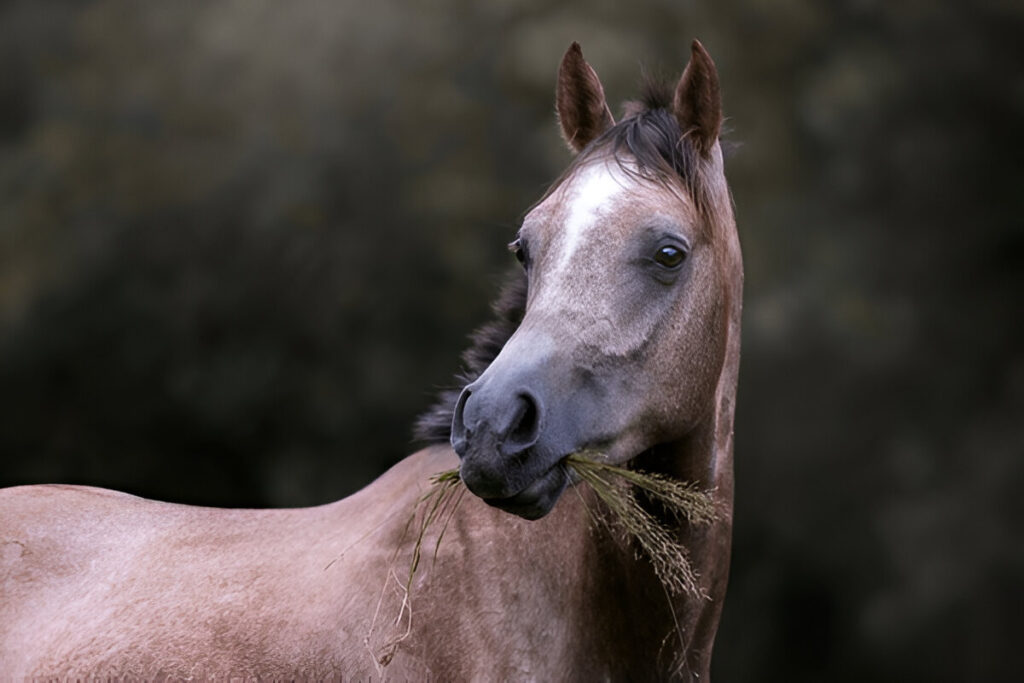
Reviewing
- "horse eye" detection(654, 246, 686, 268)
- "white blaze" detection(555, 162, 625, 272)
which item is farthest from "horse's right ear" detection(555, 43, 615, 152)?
"horse eye" detection(654, 246, 686, 268)

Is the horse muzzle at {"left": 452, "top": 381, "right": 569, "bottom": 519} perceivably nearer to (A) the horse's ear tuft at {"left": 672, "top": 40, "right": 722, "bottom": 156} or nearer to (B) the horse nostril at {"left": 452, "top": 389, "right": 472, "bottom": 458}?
(B) the horse nostril at {"left": 452, "top": 389, "right": 472, "bottom": 458}

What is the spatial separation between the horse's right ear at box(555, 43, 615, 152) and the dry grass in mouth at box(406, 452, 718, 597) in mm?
1021

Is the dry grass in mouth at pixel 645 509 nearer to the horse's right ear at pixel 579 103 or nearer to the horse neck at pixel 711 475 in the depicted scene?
the horse neck at pixel 711 475

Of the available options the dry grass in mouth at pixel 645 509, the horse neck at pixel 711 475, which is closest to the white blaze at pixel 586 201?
the horse neck at pixel 711 475

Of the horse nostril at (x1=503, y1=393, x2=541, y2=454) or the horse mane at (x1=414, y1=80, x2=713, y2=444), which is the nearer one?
the horse nostril at (x1=503, y1=393, x2=541, y2=454)

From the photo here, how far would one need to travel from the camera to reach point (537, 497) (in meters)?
2.18

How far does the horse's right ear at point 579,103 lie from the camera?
291 centimetres

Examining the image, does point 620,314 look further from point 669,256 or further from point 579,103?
point 579,103

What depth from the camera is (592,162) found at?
8.71 ft

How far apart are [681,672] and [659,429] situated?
0.67 meters

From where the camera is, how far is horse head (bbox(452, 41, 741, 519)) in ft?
7.01

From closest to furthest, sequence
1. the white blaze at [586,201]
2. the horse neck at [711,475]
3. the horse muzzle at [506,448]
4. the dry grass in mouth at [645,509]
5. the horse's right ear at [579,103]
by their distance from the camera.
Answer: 1. the horse muzzle at [506,448]
2. the dry grass in mouth at [645,509]
3. the white blaze at [586,201]
4. the horse neck at [711,475]
5. the horse's right ear at [579,103]

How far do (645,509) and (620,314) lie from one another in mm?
543

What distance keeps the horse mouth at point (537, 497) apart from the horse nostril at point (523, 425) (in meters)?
0.11
